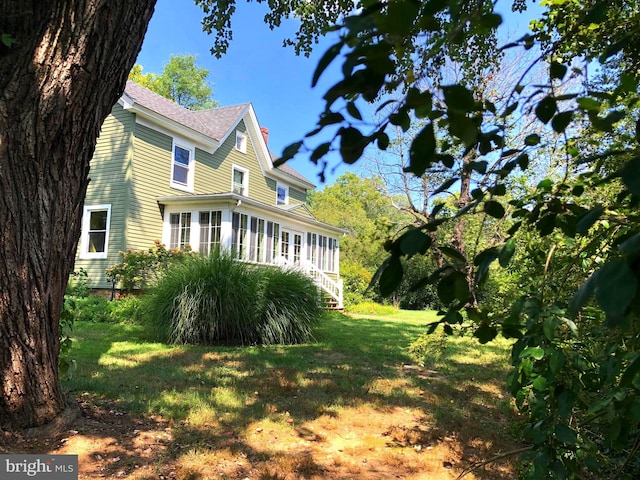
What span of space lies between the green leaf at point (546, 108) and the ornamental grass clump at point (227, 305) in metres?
6.82

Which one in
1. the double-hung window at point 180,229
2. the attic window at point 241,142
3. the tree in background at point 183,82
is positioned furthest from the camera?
the tree in background at point 183,82

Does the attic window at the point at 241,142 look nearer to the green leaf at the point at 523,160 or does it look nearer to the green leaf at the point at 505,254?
the green leaf at the point at 523,160

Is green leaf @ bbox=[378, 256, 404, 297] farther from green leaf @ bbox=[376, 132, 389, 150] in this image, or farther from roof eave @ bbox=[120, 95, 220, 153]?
roof eave @ bbox=[120, 95, 220, 153]

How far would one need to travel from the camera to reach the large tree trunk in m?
2.57

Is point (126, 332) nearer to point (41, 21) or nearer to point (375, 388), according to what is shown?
point (375, 388)

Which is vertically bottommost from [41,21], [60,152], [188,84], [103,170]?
[60,152]

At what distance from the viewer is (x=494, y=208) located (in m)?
1.20

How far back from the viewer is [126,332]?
27.8ft

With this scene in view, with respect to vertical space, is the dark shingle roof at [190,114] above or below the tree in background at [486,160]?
above

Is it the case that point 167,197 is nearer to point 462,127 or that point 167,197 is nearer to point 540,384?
point 540,384

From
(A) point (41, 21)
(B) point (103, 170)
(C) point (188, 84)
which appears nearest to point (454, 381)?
(A) point (41, 21)

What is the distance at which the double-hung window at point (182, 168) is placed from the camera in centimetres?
1479

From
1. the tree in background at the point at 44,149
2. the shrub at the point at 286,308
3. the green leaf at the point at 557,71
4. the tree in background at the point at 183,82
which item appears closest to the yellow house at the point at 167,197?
the shrub at the point at 286,308

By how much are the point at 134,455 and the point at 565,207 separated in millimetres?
2894
